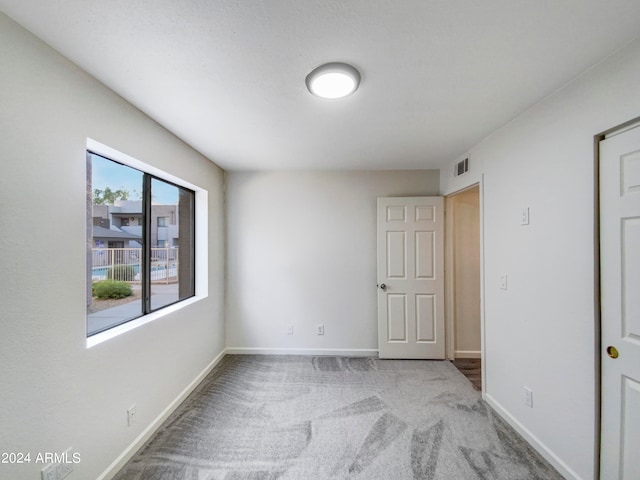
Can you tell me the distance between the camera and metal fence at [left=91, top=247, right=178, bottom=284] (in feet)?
5.49

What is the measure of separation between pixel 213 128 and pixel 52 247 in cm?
136

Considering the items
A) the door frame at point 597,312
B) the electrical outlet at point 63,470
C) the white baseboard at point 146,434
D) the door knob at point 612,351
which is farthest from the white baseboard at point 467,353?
the electrical outlet at point 63,470

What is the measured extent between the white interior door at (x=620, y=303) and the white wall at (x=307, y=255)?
6.69 feet

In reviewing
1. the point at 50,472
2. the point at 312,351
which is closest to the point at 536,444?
the point at 312,351

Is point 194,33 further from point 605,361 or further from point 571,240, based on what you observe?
point 605,361

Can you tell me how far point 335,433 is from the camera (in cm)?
191

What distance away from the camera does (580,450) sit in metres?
1.45

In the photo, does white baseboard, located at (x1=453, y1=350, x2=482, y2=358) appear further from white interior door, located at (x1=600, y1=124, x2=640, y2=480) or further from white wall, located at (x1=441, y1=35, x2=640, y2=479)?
white interior door, located at (x1=600, y1=124, x2=640, y2=480)

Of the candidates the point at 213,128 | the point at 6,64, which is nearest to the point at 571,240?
the point at 213,128

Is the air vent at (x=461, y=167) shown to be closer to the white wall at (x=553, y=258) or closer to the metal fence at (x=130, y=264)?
the white wall at (x=553, y=258)

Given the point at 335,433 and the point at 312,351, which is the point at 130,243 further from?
the point at 312,351

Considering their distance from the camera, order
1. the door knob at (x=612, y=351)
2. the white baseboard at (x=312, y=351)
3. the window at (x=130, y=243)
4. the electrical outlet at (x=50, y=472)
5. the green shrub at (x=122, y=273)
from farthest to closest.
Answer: the white baseboard at (x=312, y=351), the green shrub at (x=122, y=273), the window at (x=130, y=243), the door knob at (x=612, y=351), the electrical outlet at (x=50, y=472)

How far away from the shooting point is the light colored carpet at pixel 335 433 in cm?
160

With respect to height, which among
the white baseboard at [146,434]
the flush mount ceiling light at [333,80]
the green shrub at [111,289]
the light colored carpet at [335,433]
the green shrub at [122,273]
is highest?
the flush mount ceiling light at [333,80]
